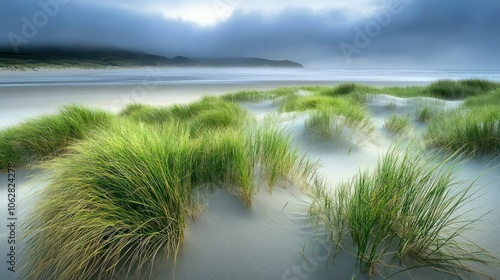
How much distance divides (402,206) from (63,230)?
187 cm

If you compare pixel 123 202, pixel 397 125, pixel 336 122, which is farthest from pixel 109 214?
pixel 397 125

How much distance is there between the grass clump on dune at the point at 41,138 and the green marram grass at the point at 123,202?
5.62 feet

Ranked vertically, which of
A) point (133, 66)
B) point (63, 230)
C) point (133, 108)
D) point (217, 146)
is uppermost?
point (217, 146)

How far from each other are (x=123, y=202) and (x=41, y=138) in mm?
2701

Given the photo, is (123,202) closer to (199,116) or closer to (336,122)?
(336,122)

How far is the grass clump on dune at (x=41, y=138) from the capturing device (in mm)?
3462

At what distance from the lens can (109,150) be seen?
6.63ft

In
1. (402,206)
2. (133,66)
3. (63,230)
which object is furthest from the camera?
(133,66)

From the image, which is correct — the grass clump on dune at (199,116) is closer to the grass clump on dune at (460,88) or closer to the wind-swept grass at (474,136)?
the wind-swept grass at (474,136)

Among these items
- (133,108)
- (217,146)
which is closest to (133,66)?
(133,108)

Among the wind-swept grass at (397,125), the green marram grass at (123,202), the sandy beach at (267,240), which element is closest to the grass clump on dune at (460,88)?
the wind-swept grass at (397,125)

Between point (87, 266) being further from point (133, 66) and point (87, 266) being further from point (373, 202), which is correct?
point (133, 66)

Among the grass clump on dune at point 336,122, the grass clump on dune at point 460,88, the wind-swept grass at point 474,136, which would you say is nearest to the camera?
the wind-swept grass at point 474,136

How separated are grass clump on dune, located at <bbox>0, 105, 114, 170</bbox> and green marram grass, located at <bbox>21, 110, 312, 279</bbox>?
1.71m
